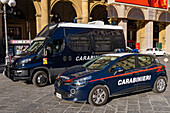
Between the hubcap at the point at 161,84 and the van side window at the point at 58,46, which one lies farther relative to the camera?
the van side window at the point at 58,46

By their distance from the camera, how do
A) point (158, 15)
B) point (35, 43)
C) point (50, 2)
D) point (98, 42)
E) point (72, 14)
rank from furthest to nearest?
point (72, 14) → point (158, 15) → point (50, 2) → point (98, 42) → point (35, 43)

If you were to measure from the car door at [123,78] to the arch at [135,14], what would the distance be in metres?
21.4

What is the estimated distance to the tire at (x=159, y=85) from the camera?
626 centimetres

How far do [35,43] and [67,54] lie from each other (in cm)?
168

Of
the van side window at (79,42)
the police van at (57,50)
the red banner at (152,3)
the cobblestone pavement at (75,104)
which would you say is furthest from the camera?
the red banner at (152,3)

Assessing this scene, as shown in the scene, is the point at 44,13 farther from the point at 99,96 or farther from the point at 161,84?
the point at 99,96

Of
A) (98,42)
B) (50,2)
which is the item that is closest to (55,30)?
(98,42)

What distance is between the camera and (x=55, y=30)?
8109 millimetres

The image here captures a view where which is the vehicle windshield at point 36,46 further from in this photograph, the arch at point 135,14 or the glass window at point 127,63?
the arch at point 135,14

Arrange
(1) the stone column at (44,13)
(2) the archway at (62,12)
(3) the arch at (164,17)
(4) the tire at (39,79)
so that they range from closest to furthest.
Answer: (4) the tire at (39,79), (1) the stone column at (44,13), (3) the arch at (164,17), (2) the archway at (62,12)

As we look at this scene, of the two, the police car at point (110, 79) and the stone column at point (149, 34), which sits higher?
the stone column at point (149, 34)

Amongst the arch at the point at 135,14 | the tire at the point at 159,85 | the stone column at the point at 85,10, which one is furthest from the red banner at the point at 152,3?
the tire at the point at 159,85

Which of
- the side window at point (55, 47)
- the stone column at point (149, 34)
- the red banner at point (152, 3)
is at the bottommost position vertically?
the side window at point (55, 47)

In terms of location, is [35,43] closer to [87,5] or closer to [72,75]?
[72,75]
